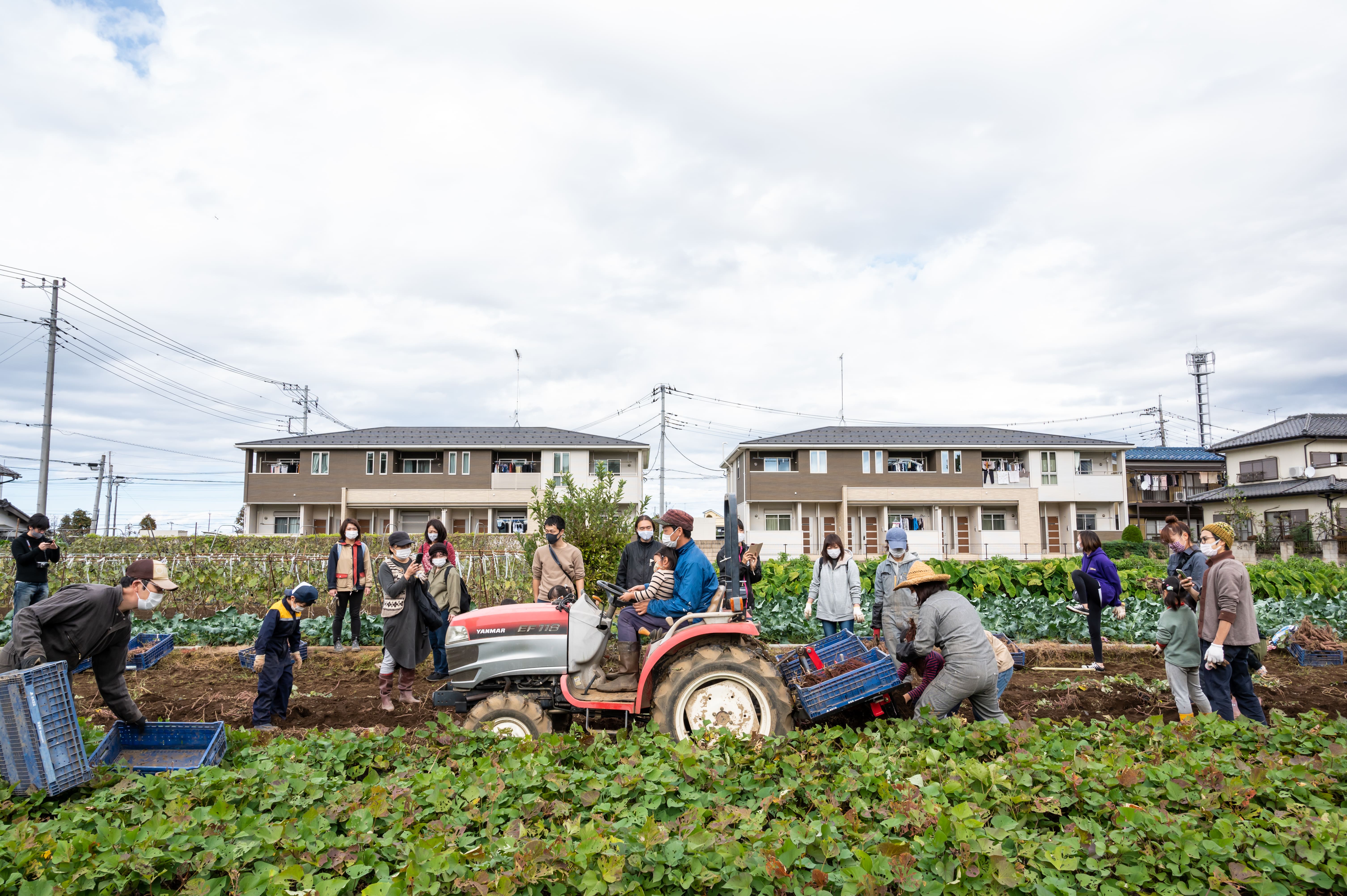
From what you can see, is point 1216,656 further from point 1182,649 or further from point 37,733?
point 37,733

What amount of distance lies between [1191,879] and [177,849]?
Answer: 13.2 feet

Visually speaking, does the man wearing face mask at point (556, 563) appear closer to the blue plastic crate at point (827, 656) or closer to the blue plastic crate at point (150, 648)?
the blue plastic crate at point (827, 656)

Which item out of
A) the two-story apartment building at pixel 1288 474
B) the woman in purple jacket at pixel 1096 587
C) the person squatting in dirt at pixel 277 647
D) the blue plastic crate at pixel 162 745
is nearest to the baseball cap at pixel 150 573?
the blue plastic crate at pixel 162 745

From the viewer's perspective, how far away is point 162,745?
4.85 meters

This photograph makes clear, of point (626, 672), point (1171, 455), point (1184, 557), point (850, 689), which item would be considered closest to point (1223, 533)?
point (1184, 557)

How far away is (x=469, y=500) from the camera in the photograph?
36.8 m

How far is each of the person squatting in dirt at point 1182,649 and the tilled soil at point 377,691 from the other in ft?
1.52

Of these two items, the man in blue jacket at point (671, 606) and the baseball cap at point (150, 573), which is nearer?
the baseball cap at point (150, 573)

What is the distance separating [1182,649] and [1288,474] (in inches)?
1769

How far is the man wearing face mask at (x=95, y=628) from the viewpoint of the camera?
4.07 m

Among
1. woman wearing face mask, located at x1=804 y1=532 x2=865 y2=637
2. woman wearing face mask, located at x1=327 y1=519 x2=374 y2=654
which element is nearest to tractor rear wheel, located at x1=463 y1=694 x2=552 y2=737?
woman wearing face mask, located at x1=804 y1=532 x2=865 y2=637

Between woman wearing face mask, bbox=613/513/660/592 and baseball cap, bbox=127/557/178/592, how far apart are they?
12.2 ft

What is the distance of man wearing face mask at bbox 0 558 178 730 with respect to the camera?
160 inches

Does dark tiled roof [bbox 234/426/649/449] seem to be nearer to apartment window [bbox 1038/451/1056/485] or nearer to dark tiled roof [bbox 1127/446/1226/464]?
apartment window [bbox 1038/451/1056/485]
